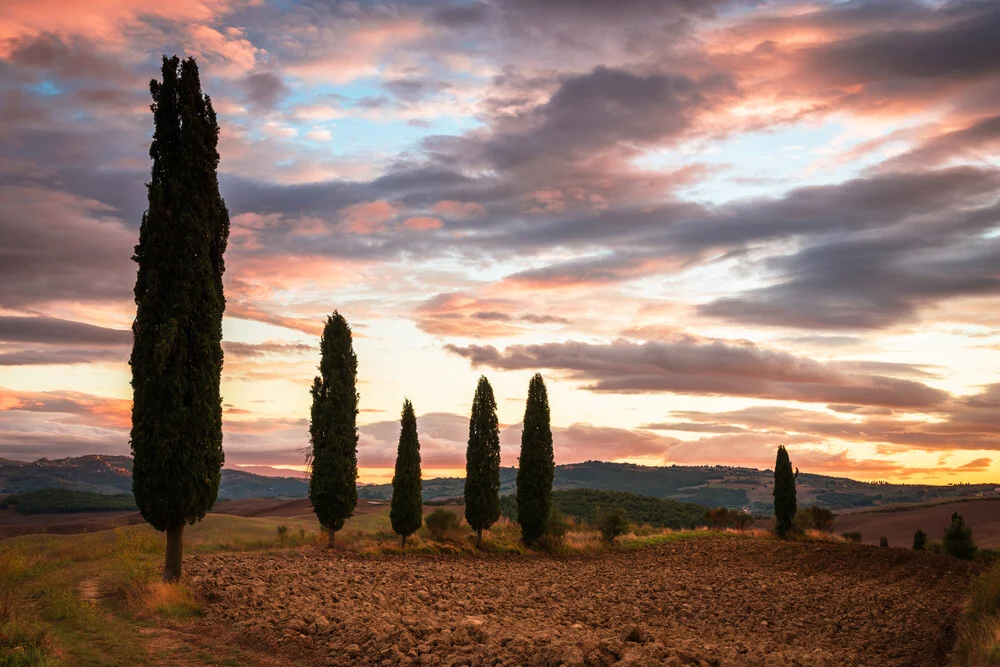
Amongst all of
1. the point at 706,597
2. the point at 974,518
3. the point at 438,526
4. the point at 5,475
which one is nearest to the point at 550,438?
the point at 438,526

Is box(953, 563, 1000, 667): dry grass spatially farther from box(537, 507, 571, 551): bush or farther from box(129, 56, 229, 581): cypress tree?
box(537, 507, 571, 551): bush

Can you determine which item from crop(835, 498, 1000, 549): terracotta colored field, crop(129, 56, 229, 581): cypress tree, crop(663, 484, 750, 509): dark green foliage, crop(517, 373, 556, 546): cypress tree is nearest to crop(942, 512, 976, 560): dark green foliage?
crop(835, 498, 1000, 549): terracotta colored field

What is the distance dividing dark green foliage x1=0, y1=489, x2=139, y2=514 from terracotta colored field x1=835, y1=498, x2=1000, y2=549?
83.0 meters

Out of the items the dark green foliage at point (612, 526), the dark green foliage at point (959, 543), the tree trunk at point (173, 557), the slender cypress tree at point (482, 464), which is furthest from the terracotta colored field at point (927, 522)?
the tree trunk at point (173, 557)

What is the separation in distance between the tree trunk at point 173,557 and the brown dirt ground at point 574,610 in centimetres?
71

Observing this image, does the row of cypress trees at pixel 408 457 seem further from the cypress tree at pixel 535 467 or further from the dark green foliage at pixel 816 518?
the dark green foliage at pixel 816 518

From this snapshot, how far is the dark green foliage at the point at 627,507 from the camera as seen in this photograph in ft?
230

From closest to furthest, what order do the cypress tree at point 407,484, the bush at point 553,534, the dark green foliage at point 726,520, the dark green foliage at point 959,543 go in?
the cypress tree at point 407,484
the bush at point 553,534
the dark green foliage at point 959,543
the dark green foliage at point 726,520

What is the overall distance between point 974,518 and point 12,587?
277 ft

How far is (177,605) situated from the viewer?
55.8ft

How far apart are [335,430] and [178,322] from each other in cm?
1369

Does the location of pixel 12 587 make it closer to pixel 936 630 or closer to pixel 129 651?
pixel 129 651

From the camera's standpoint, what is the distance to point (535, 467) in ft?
130

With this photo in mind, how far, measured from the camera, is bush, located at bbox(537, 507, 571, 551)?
38862 mm
